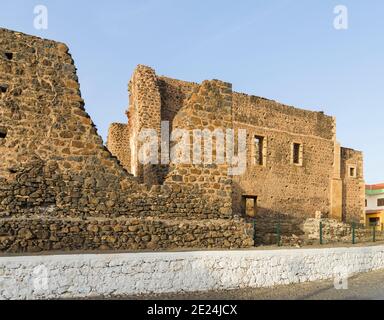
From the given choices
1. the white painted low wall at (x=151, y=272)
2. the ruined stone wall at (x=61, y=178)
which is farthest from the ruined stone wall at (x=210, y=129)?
the white painted low wall at (x=151, y=272)

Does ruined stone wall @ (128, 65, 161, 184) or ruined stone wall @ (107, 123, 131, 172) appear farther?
ruined stone wall @ (107, 123, 131, 172)

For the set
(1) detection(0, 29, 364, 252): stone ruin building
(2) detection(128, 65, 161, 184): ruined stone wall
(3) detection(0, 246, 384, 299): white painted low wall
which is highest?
(2) detection(128, 65, 161, 184): ruined stone wall

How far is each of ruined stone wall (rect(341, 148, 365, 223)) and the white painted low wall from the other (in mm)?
17651

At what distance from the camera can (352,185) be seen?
1025 inches

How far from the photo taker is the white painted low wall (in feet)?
19.2

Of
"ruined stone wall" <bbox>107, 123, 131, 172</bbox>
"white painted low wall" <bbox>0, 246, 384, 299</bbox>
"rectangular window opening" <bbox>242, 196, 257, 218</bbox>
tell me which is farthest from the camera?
"rectangular window opening" <bbox>242, 196, 257, 218</bbox>

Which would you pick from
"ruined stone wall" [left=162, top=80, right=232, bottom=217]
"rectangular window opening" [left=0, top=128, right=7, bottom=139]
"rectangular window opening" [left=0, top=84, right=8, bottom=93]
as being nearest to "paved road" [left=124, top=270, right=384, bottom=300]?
"ruined stone wall" [left=162, top=80, right=232, bottom=217]

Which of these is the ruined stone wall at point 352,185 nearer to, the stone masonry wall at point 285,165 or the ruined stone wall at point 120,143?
the stone masonry wall at point 285,165

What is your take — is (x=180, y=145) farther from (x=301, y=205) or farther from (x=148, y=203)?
(x=301, y=205)

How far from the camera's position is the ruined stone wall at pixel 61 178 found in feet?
26.6

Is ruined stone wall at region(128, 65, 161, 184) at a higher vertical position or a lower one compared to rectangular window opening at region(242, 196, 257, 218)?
higher

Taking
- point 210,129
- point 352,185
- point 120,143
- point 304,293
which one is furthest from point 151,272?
point 352,185

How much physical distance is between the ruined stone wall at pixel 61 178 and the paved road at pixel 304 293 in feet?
7.32

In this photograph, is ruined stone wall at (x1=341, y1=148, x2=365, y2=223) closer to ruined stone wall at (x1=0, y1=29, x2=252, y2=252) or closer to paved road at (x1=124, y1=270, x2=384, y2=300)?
paved road at (x1=124, y1=270, x2=384, y2=300)
